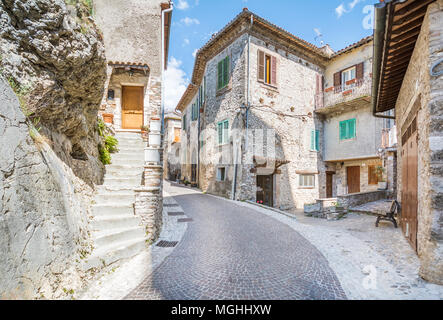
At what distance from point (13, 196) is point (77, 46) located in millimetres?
2702

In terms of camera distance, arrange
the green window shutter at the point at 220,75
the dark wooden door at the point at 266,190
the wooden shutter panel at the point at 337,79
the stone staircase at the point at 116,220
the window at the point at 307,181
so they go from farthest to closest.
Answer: the wooden shutter panel at the point at 337,79 → the window at the point at 307,181 → the green window shutter at the point at 220,75 → the dark wooden door at the point at 266,190 → the stone staircase at the point at 116,220

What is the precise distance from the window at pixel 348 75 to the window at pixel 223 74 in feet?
24.6

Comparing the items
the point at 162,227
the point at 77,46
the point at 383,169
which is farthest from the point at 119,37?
the point at 383,169

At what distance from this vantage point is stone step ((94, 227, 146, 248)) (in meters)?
4.07

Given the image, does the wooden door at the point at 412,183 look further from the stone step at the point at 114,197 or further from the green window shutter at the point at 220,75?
the green window shutter at the point at 220,75

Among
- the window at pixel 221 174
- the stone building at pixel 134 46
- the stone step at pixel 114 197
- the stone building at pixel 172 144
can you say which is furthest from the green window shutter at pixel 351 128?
the stone building at pixel 172 144

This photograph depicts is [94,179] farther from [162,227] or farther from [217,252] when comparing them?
[217,252]

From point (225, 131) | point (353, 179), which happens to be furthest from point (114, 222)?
point (353, 179)

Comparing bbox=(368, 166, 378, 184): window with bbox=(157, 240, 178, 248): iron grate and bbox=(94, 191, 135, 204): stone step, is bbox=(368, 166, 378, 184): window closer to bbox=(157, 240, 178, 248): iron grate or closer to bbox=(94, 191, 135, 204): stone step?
bbox=(157, 240, 178, 248): iron grate

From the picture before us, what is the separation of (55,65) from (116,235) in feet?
10.5

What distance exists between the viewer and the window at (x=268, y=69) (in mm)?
12289

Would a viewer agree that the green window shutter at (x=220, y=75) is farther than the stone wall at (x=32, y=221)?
Yes

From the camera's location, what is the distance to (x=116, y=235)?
4383 mm

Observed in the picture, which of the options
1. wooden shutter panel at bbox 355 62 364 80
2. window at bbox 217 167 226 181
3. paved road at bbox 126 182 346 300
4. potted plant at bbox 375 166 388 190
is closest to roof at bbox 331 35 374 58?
wooden shutter panel at bbox 355 62 364 80
